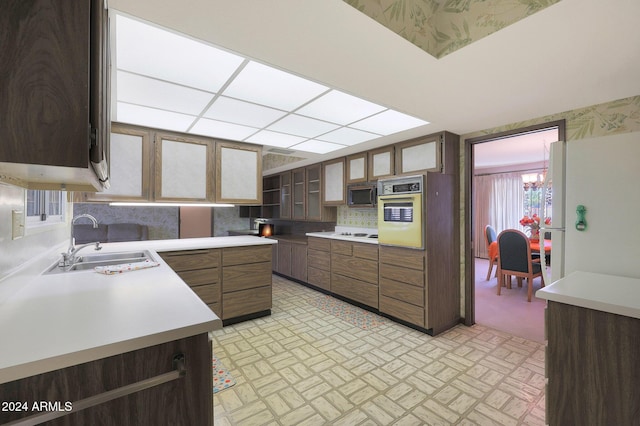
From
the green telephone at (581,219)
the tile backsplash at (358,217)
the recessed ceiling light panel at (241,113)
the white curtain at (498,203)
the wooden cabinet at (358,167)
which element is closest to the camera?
the green telephone at (581,219)

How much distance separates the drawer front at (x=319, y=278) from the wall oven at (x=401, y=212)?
4.16ft

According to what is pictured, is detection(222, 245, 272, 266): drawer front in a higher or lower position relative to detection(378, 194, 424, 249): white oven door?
lower

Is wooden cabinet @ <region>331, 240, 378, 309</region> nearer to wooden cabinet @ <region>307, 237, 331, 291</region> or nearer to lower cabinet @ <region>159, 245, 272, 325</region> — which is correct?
wooden cabinet @ <region>307, 237, 331, 291</region>

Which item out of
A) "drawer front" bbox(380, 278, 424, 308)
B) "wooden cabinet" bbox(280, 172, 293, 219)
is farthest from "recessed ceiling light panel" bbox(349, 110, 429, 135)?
"wooden cabinet" bbox(280, 172, 293, 219)

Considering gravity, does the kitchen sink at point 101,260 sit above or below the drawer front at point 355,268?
above

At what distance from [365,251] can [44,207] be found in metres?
3.08

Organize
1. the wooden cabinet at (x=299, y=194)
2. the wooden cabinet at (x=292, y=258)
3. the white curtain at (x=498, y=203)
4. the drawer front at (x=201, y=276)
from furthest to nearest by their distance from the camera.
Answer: the white curtain at (x=498, y=203) → the wooden cabinet at (x=299, y=194) → the wooden cabinet at (x=292, y=258) → the drawer front at (x=201, y=276)

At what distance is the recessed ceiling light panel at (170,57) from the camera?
56.1 inches

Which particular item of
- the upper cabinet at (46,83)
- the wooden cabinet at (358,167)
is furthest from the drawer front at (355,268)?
the upper cabinet at (46,83)

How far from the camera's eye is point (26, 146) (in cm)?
67

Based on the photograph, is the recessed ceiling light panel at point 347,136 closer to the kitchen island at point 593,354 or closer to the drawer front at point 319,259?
the drawer front at point 319,259

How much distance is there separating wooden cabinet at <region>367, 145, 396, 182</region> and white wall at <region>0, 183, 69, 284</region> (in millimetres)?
3325

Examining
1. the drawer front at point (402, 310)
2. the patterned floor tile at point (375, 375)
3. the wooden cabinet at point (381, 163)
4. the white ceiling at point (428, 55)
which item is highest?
the white ceiling at point (428, 55)

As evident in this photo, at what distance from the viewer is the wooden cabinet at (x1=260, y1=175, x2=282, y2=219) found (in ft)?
20.5
